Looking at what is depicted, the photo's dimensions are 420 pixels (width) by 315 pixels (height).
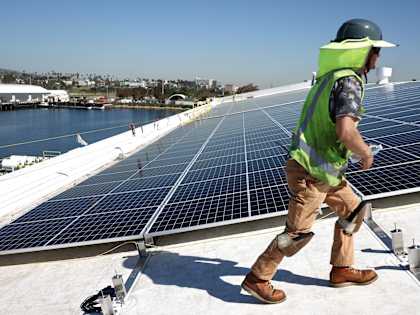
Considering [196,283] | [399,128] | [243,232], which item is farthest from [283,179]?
[399,128]

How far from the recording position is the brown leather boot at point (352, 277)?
3248 mm

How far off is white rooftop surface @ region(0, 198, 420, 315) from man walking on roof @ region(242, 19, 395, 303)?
0.69 ft

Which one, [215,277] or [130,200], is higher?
[130,200]

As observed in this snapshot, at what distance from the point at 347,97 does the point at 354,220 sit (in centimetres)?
114

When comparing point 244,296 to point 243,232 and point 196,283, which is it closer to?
point 196,283

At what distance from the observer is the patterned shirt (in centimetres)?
258

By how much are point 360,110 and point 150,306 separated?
2548 millimetres

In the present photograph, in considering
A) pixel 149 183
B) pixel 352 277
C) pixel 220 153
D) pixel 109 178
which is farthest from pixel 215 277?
pixel 109 178

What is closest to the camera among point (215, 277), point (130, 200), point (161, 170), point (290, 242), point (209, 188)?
point (290, 242)

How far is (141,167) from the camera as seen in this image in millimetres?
9305

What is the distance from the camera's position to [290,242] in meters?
2.97

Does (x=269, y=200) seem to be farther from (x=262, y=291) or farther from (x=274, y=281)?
(x=262, y=291)

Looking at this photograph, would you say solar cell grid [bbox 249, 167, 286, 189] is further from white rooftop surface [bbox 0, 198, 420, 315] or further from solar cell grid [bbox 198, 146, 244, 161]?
solar cell grid [bbox 198, 146, 244, 161]

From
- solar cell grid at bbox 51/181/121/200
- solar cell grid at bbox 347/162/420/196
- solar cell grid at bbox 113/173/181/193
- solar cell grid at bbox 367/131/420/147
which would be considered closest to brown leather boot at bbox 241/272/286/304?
solar cell grid at bbox 347/162/420/196
